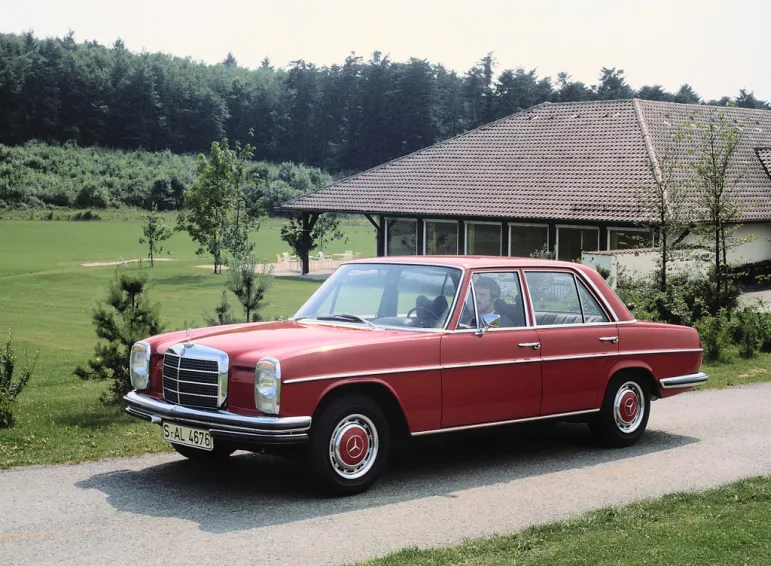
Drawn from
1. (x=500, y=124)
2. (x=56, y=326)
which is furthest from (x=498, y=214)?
(x=56, y=326)

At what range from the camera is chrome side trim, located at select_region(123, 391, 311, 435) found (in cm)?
706

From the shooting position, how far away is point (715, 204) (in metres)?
20.1

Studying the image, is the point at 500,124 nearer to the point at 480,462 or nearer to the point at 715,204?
the point at 715,204

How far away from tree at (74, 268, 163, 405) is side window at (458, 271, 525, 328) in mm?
4929

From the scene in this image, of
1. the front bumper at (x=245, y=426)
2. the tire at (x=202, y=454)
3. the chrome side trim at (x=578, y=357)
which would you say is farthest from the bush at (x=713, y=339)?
the front bumper at (x=245, y=426)

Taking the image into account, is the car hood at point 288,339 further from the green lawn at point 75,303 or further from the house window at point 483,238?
the house window at point 483,238

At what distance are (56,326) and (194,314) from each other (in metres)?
4.15

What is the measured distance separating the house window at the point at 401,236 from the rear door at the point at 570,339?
35874 mm

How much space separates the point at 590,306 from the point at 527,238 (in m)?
31.6

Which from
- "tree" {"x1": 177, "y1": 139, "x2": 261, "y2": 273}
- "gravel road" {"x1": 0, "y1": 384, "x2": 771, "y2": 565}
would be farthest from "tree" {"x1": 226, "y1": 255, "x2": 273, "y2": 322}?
"tree" {"x1": 177, "y1": 139, "x2": 261, "y2": 273}

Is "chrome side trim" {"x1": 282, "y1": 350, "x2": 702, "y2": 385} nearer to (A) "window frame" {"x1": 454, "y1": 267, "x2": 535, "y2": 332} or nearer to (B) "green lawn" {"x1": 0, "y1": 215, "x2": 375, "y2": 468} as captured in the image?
(A) "window frame" {"x1": 454, "y1": 267, "x2": 535, "y2": 332}

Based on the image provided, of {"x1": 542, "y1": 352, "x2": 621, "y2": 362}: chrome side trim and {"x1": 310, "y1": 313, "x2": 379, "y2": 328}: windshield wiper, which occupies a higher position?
{"x1": 310, "y1": 313, "x2": 379, "y2": 328}: windshield wiper

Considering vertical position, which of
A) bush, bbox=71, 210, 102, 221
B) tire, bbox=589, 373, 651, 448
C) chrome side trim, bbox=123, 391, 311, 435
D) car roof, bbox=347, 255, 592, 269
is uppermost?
bush, bbox=71, 210, 102, 221

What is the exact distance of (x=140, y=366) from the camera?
8203 millimetres
